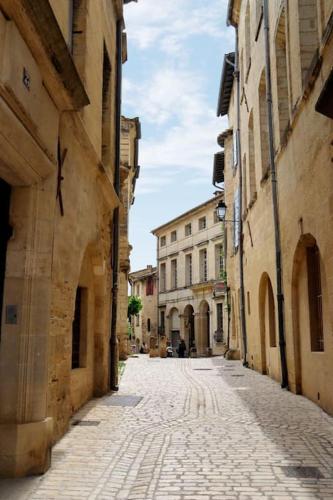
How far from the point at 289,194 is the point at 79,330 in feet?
14.5

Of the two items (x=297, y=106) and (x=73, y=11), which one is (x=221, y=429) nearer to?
(x=297, y=106)

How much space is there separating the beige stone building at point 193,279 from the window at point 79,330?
932 inches

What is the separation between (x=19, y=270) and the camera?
4.68 m

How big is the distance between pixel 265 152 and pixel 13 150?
9.79 m

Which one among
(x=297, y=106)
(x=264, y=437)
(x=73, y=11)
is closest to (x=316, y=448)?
(x=264, y=437)

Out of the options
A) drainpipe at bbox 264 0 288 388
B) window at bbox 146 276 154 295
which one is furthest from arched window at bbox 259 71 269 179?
window at bbox 146 276 154 295

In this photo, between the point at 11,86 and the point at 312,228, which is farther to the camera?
the point at 312,228

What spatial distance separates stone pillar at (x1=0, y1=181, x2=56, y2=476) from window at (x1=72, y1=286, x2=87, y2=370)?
11.9 feet

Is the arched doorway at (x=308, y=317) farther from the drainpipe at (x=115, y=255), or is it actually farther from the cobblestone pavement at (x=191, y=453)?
→ the drainpipe at (x=115, y=255)

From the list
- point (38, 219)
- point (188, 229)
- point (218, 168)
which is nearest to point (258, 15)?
point (38, 219)

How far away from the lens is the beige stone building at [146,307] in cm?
4681

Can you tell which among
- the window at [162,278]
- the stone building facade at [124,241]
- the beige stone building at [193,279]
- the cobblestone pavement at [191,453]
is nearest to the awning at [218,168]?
the stone building facade at [124,241]

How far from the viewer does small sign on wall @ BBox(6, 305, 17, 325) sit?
459 cm

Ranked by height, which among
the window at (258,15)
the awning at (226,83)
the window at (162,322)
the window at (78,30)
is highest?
the awning at (226,83)
